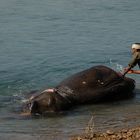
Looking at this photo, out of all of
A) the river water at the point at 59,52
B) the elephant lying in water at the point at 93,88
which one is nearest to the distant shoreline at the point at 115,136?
the river water at the point at 59,52

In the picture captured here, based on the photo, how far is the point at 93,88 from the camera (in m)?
12.9

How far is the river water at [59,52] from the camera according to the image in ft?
36.2

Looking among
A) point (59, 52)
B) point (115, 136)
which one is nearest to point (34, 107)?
point (115, 136)

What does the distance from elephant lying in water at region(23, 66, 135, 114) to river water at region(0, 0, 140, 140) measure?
26 centimetres

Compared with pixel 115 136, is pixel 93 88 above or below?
above

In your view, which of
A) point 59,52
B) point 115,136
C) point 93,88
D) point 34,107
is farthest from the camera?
point 59,52

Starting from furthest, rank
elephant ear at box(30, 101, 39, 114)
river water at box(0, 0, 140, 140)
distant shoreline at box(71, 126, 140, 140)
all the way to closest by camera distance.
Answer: elephant ear at box(30, 101, 39, 114) < river water at box(0, 0, 140, 140) < distant shoreline at box(71, 126, 140, 140)

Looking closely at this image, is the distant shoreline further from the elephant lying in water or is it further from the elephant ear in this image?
the elephant lying in water

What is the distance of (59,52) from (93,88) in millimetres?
5697

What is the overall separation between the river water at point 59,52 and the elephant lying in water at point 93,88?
260 mm

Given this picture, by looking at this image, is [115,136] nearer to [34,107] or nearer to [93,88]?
[34,107]

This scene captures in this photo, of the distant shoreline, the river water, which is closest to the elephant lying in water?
the river water

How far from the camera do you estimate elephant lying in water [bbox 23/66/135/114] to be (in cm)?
1263

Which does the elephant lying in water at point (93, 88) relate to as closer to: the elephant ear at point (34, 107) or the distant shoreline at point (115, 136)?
the elephant ear at point (34, 107)
